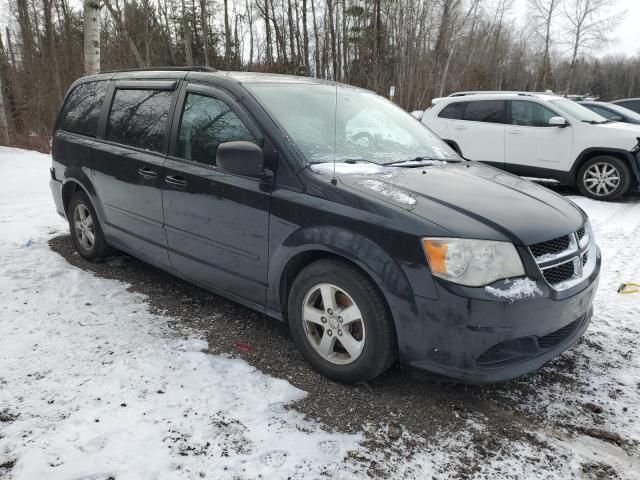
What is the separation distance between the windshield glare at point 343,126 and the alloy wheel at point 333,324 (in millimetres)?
809

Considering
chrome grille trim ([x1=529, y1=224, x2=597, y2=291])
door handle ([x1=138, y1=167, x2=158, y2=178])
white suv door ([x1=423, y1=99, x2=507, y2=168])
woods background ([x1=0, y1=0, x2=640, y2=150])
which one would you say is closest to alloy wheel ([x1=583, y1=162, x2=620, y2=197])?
white suv door ([x1=423, y1=99, x2=507, y2=168])

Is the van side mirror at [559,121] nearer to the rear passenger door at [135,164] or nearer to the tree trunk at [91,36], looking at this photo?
the rear passenger door at [135,164]

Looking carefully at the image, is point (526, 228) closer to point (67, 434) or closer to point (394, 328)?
point (394, 328)

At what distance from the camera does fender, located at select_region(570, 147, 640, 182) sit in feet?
25.4

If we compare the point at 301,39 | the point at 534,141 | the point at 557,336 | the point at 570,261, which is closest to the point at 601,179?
the point at 534,141

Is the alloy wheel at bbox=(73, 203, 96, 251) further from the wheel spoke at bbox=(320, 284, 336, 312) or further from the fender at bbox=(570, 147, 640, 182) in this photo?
the fender at bbox=(570, 147, 640, 182)

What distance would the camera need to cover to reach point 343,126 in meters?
3.38

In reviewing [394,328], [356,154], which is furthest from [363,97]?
[394,328]

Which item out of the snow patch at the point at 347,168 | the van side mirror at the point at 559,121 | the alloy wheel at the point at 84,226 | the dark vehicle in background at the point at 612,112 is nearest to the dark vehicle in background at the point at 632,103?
the dark vehicle in background at the point at 612,112

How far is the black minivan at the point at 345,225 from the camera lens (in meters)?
2.36

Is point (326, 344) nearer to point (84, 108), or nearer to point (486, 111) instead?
point (84, 108)

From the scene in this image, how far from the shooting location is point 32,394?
2664 millimetres

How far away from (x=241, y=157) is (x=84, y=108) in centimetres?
271

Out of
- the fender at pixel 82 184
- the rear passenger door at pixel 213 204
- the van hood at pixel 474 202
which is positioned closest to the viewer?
the van hood at pixel 474 202
